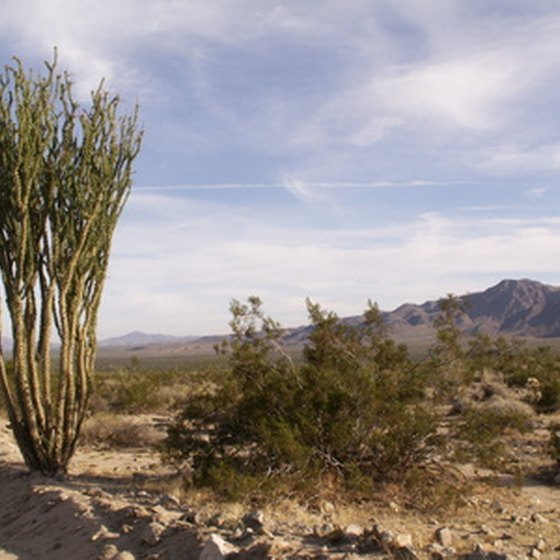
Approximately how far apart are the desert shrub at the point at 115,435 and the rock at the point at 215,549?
22.5 ft

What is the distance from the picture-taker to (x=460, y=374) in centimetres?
784

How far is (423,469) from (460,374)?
49.5 inches

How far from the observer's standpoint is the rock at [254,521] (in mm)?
5141

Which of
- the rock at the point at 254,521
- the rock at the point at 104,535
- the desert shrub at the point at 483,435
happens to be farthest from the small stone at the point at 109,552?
the desert shrub at the point at 483,435

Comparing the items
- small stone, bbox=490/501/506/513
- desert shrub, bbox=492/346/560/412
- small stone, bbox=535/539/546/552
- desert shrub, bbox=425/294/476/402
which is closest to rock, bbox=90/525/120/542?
small stone, bbox=535/539/546/552

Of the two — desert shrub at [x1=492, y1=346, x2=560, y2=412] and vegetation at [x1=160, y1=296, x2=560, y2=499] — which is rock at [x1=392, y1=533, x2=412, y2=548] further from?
desert shrub at [x1=492, y1=346, x2=560, y2=412]

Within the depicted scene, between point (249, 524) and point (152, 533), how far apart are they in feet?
2.46


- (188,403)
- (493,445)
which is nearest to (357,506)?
(493,445)

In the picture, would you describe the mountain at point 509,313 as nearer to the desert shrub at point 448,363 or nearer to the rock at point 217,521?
the desert shrub at point 448,363

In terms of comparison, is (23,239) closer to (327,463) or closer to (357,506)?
(327,463)

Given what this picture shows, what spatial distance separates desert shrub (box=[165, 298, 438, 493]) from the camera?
6766mm

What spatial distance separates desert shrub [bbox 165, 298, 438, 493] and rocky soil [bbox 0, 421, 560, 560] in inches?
17.4

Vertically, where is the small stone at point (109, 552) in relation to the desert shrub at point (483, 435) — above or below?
below

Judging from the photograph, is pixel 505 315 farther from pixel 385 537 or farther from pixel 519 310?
pixel 385 537
